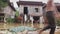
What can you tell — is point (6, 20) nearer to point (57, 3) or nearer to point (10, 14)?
point (10, 14)

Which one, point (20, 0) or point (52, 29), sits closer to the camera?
point (52, 29)

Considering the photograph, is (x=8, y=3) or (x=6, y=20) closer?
(x=6, y=20)

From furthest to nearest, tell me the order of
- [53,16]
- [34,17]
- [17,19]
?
[34,17] → [17,19] → [53,16]

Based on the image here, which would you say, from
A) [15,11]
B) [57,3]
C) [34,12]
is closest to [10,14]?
[15,11]

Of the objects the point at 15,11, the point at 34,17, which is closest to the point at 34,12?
the point at 34,17

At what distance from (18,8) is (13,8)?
2.57ft

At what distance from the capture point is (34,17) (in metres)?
33.8

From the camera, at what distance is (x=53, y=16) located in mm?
7281

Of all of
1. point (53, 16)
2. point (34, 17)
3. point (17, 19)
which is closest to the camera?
point (53, 16)

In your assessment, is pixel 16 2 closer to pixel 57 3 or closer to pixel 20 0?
pixel 20 0

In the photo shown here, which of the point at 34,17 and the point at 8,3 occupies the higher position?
the point at 8,3

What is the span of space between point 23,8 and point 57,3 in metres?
5.13

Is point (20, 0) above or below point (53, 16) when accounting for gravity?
above

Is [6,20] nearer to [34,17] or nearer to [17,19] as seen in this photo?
[17,19]
